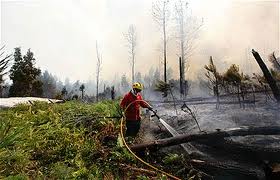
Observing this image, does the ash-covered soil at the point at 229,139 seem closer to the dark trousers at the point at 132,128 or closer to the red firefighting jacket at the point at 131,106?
the dark trousers at the point at 132,128

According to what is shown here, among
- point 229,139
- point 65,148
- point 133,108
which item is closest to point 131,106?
point 133,108

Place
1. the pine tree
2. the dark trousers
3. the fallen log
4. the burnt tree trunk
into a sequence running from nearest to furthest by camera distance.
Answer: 1. the fallen log
2. the burnt tree trunk
3. the dark trousers
4. the pine tree

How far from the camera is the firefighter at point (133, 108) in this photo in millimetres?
9656

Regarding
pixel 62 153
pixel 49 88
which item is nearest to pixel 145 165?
pixel 62 153

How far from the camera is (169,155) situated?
7973mm

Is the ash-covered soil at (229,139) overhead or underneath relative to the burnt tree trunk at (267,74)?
underneath

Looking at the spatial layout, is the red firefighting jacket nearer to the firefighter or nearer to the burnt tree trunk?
the firefighter

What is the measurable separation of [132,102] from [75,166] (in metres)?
2.53

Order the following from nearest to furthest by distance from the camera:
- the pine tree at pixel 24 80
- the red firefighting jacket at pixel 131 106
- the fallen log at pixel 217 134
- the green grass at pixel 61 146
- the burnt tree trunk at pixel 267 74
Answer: the green grass at pixel 61 146
the fallen log at pixel 217 134
the burnt tree trunk at pixel 267 74
the red firefighting jacket at pixel 131 106
the pine tree at pixel 24 80

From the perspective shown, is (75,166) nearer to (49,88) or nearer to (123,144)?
(123,144)

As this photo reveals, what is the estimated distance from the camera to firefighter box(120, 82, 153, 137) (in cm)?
966

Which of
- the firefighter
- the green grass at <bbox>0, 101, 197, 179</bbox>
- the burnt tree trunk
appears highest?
the burnt tree trunk

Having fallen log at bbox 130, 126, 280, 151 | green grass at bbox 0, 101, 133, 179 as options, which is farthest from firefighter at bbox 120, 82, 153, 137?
fallen log at bbox 130, 126, 280, 151

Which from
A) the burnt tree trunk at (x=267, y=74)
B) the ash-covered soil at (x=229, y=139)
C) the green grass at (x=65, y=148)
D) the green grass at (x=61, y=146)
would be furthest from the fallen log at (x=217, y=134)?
the burnt tree trunk at (x=267, y=74)
